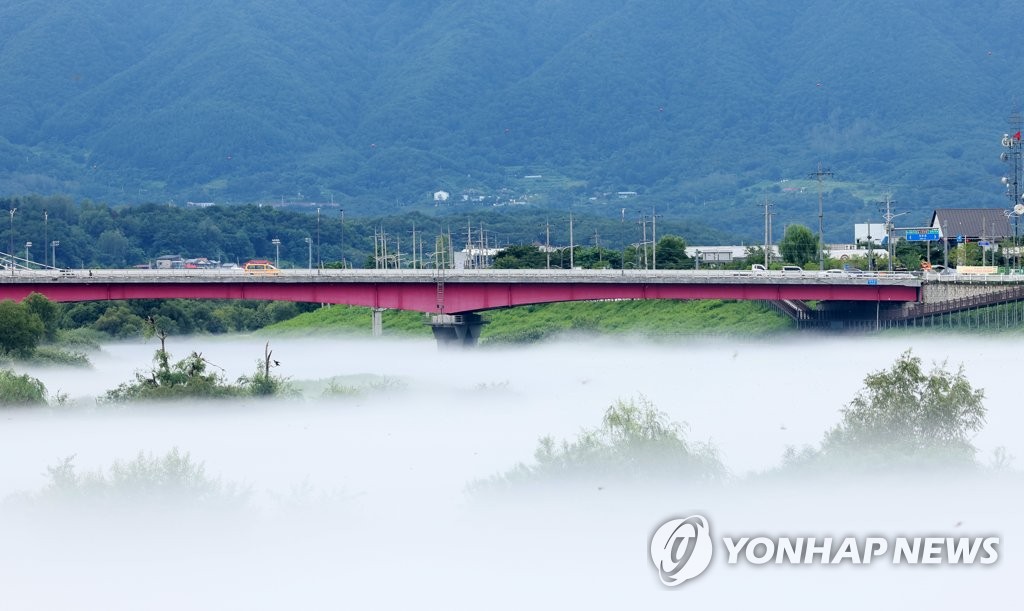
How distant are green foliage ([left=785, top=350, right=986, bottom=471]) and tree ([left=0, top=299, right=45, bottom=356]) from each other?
226 feet

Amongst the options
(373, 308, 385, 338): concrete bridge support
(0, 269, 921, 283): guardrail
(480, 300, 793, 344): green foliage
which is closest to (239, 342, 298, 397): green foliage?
(0, 269, 921, 283): guardrail

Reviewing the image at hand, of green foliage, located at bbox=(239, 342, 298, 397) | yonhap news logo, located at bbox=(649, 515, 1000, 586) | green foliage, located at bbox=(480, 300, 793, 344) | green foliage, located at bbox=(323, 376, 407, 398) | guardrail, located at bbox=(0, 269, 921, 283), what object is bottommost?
yonhap news logo, located at bbox=(649, 515, 1000, 586)

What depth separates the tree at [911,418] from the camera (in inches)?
2886

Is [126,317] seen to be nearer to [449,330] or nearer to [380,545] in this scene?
[449,330]

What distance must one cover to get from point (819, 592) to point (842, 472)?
552 inches

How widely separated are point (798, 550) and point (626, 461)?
1121 cm

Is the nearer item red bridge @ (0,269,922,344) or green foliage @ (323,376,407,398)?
green foliage @ (323,376,407,398)

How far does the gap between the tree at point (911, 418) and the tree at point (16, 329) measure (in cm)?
7067

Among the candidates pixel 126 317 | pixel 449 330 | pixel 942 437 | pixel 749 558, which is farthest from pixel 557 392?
pixel 126 317

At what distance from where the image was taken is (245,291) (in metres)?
142

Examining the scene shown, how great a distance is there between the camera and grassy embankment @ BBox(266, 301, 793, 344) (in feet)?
518

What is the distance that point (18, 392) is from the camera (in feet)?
323

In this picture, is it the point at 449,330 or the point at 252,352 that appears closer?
the point at 449,330

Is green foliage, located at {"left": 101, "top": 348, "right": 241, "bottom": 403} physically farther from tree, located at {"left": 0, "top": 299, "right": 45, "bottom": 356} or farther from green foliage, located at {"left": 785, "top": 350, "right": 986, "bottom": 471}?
green foliage, located at {"left": 785, "top": 350, "right": 986, "bottom": 471}
